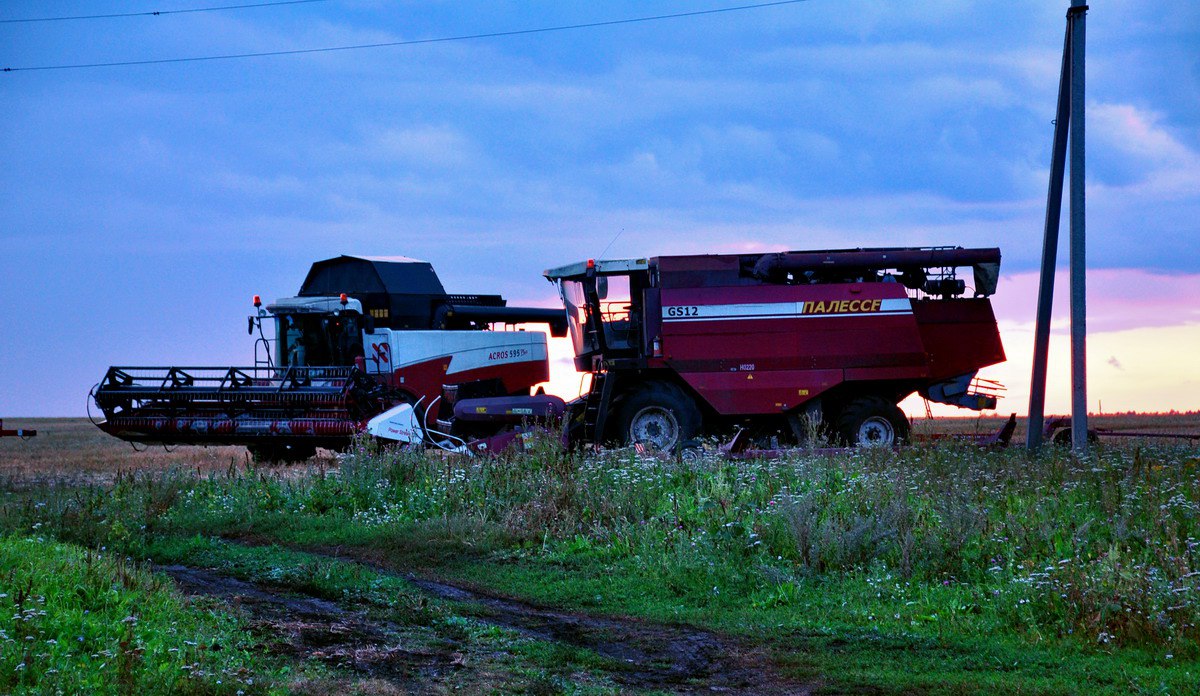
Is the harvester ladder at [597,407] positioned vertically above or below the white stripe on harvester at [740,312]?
below

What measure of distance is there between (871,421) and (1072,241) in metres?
6.08

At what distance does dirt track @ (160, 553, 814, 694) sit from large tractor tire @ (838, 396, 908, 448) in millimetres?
11442

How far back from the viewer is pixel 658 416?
65.3 ft

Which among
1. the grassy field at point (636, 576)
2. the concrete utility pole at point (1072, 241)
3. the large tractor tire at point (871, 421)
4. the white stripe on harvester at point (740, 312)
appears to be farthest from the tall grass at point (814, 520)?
the white stripe on harvester at point (740, 312)

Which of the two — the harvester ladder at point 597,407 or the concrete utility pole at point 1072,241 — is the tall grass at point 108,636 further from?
the concrete utility pole at point 1072,241

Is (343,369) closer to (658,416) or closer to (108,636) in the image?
(658,416)

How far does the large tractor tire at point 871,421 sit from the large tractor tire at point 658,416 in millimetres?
2686

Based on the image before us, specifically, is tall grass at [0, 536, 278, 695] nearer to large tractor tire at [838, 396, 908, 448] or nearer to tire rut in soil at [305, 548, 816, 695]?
tire rut in soil at [305, 548, 816, 695]

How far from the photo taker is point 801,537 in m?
9.87

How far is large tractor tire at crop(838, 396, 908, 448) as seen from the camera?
65.6 feet

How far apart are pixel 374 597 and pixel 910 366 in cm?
1298

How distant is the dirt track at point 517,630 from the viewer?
6.88 m

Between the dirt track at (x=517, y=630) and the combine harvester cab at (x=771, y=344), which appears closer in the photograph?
the dirt track at (x=517, y=630)

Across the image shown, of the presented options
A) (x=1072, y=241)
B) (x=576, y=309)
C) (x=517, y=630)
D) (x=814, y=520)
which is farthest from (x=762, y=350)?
(x=517, y=630)
